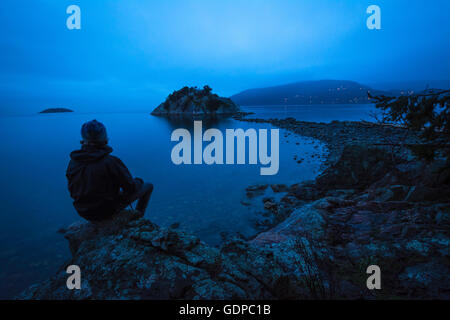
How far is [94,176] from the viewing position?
132 inches

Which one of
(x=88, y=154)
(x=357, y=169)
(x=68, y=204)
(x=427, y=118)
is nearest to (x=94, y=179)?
(x=88, y=154)

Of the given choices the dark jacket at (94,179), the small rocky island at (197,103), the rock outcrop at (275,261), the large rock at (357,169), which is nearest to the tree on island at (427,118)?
the rock outcrop at (275,261)

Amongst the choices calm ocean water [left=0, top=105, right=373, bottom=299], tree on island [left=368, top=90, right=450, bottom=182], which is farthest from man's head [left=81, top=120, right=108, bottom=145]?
tree on island [left=368, top=90, right=450, bottom=182]

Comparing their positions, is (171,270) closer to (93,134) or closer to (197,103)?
→ (93,134)

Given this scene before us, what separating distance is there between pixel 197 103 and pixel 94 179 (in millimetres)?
110319

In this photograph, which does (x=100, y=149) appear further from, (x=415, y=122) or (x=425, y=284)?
(x=415, y=122)

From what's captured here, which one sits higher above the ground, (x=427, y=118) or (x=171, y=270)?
(x=427, y=118)

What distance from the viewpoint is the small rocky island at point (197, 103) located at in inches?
4235

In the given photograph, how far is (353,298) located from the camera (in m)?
2.52

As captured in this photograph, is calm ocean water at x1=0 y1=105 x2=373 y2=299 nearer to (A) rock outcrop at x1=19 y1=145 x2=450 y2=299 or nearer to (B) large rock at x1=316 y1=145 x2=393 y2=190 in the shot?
(B) large rock at x1=316 y1=145 x2=393 y2=190

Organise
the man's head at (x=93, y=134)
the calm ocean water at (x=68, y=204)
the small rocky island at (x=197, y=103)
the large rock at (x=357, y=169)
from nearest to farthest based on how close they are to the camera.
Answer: the man's head at (x=93, y=134) < the calm ocean water at (x=68, y=204) < the large rock at (x=357, y=169) < the small rocky island at (x=197, y=103)

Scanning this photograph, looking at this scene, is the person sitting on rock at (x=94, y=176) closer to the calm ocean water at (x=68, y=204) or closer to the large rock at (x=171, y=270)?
the large rock at (x=171, y=270)

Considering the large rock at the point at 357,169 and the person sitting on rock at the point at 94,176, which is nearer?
the person sitting on rock at the point at 94,176
